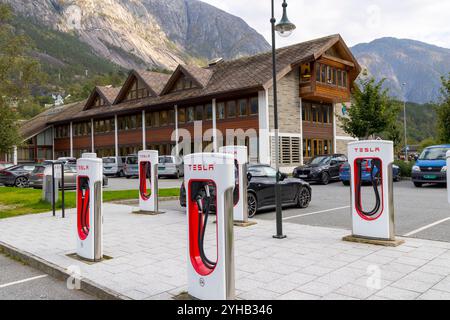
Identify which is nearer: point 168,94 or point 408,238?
point 408,238

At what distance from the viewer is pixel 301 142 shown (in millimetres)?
32281

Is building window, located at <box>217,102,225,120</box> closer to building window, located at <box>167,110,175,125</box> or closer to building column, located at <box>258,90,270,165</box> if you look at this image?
building column, located at <box>258,90,270,165</box>

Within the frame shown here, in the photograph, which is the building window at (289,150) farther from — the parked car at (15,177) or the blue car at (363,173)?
the parked car at (15,177)

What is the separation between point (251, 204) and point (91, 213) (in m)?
5.41

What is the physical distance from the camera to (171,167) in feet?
98.9

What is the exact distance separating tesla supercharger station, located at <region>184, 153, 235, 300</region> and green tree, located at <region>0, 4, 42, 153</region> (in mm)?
18115

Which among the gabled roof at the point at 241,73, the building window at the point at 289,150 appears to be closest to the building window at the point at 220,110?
the gabled roof at the point at 241,73

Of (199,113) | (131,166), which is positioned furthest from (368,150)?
(199,113)

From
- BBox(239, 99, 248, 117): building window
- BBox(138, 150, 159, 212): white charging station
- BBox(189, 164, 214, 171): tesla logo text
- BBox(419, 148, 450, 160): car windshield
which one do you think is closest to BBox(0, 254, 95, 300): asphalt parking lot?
BBox(189, 164, 214, 171): tesla logo text

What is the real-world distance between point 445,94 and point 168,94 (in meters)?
21.7

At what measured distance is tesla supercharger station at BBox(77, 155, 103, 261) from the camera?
269 inches
